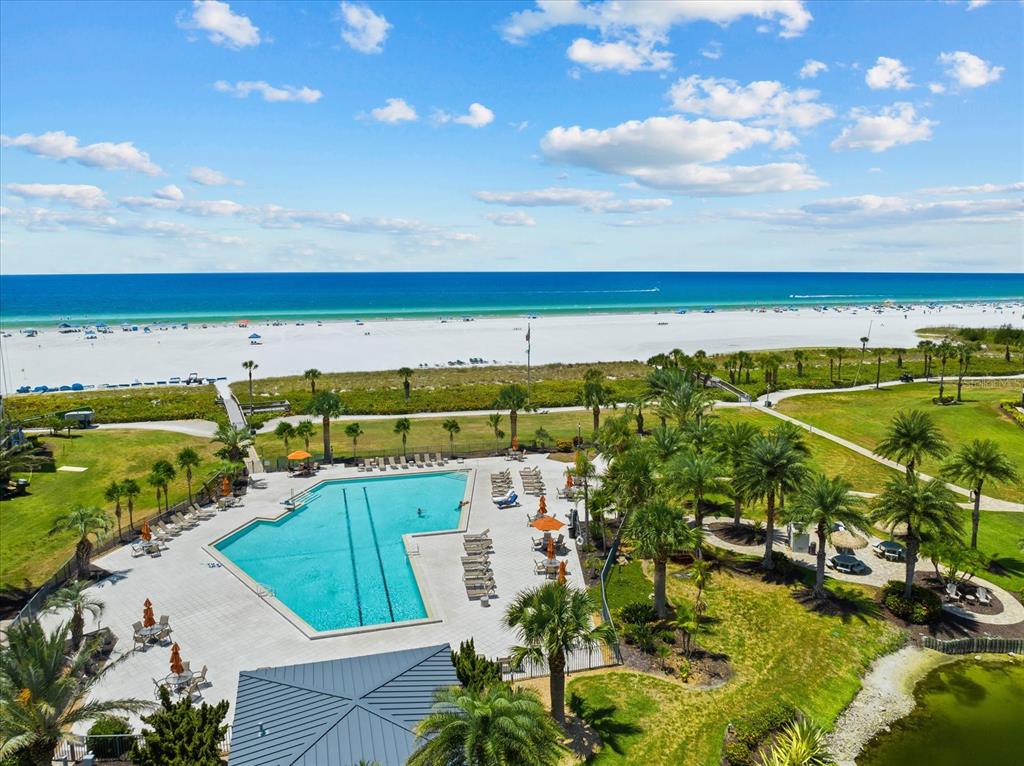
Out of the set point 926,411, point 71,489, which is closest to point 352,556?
point 71,489

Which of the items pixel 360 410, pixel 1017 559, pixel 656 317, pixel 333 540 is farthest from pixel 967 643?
pixel 656 317

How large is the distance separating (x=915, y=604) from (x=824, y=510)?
212 inches

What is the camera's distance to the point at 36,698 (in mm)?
15828

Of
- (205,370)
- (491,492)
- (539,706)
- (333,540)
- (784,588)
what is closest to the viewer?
(539,706)

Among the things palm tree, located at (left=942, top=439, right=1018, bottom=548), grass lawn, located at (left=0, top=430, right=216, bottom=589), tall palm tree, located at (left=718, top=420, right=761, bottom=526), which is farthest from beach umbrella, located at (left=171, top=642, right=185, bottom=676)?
palm tree, located at (left=942, top=439, right=1018, bottom=548)

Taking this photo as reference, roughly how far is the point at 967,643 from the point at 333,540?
29588 mm

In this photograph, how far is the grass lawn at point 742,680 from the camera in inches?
747

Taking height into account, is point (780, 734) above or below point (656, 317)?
below

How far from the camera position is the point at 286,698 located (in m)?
Answer: 16.0

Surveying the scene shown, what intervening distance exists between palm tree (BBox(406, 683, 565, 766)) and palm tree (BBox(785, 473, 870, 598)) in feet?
57.3

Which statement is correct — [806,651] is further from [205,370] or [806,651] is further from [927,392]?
[205,370]

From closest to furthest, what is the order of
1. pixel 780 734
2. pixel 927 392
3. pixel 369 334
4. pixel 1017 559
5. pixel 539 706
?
pixel 539 706 → pixel 780 734 → pixel 1017 559 → pixel 927 392 → pixel 369 334

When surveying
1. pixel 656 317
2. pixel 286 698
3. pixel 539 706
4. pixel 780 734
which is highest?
pixel 656 317

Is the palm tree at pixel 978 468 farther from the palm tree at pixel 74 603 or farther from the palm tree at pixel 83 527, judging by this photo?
the palm tree at pixel 83 527
